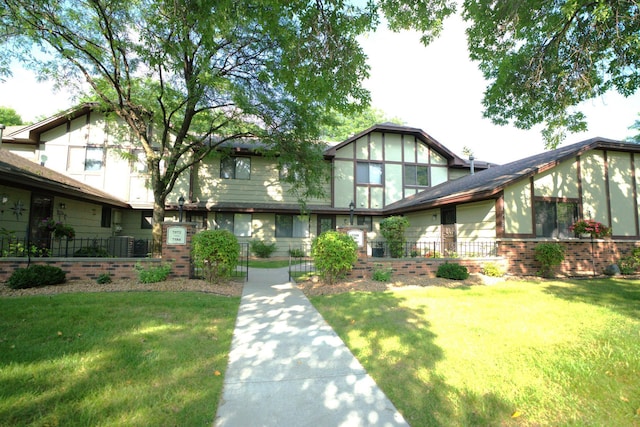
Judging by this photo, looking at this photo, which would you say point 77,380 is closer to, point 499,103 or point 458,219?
point 499,103

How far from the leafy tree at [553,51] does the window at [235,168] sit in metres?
12.5

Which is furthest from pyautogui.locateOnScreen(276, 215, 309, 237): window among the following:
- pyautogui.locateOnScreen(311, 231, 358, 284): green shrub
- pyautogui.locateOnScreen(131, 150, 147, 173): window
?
pyautogui.locateOnScreen(311, 231, 358, 284): green shrub

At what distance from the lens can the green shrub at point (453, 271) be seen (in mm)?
9500

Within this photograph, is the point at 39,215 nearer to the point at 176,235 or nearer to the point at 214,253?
the point at 176,235

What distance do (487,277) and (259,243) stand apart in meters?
11.3

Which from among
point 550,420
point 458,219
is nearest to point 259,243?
point 458,219

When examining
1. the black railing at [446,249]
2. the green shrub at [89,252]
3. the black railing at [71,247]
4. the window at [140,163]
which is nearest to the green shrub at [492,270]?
the black railing at [446,249]

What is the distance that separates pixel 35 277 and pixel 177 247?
303cm

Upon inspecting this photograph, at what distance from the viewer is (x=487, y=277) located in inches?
392

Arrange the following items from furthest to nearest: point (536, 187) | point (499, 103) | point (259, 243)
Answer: point (259, 243) → point (536, 187) → point (499, 103)

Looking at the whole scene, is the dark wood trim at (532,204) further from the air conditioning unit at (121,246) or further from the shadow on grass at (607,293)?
the air conditioning unit at (121,246)

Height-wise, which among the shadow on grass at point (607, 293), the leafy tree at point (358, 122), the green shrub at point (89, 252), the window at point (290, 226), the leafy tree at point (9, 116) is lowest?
the shadow on grass at point (607, 293)

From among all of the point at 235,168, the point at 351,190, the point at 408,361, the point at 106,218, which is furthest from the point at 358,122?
the point at 408,361

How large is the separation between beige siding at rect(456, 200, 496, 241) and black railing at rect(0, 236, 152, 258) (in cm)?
1244
